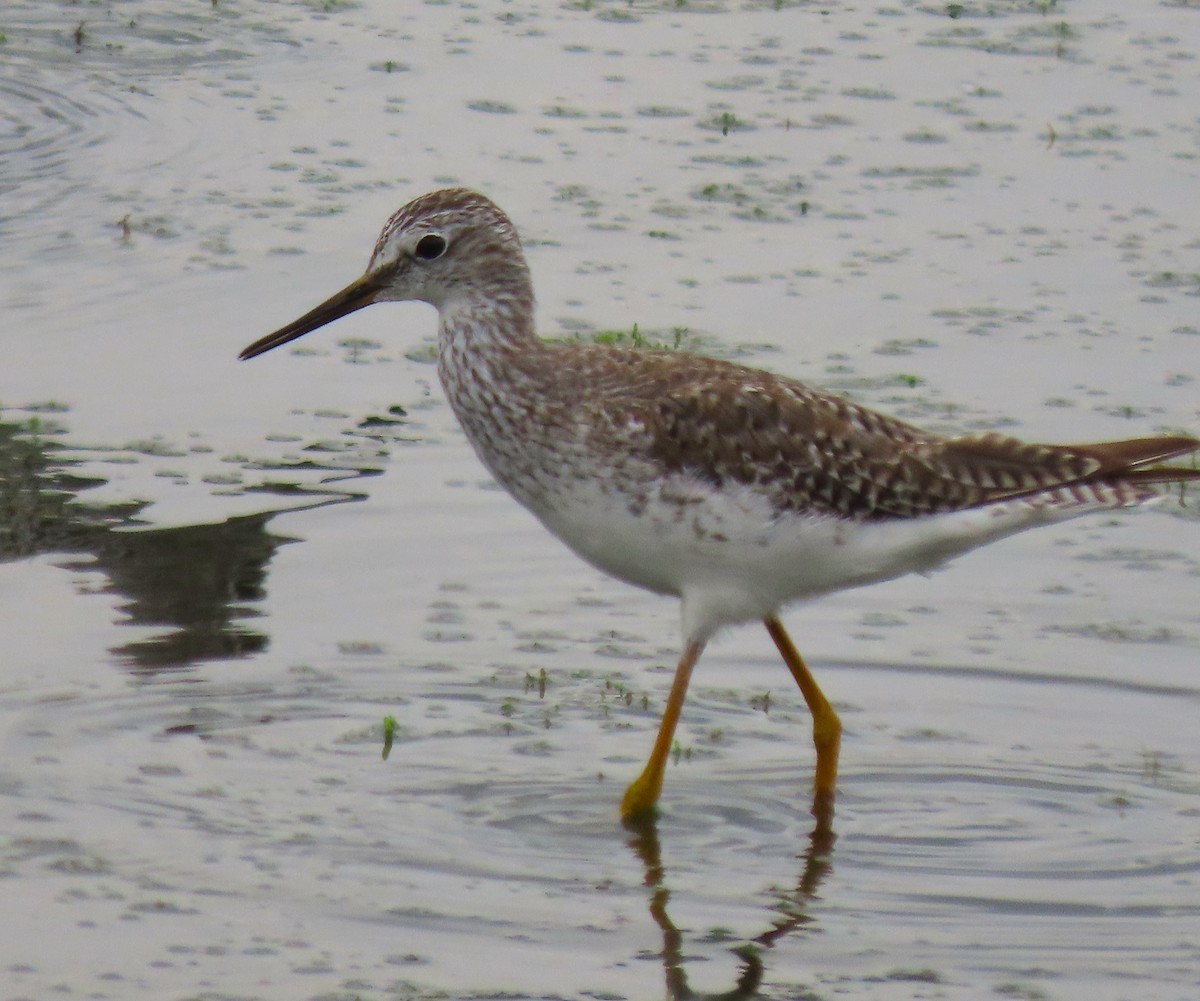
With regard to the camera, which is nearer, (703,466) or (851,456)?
(703,466)

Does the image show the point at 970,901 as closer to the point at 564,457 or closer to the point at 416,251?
the point at 564,457

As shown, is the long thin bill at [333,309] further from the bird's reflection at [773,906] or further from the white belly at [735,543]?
the bird's reflection at [773,906]

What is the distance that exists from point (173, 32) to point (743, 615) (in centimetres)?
945

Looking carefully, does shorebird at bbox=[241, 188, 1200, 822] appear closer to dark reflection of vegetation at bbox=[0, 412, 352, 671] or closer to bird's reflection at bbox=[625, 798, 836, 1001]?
bird's reflection at bbox=[625, 798, 836, 1001]

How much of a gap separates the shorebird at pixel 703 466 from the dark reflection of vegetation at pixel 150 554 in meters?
1.47

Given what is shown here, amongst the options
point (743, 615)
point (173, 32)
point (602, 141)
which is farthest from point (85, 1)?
point (743, 615)

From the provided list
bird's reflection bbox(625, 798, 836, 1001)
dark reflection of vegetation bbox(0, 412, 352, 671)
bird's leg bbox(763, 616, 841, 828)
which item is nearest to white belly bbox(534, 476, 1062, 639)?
bird's leg bbox(763, 616, 841, 828)

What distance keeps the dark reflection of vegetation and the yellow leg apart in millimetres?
1713

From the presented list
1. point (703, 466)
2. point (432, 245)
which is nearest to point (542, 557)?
point (432, 245)

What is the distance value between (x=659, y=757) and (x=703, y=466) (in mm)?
930

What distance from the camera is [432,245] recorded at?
7.57m

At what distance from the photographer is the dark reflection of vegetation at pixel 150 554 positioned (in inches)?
329

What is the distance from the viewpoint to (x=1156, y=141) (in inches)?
569

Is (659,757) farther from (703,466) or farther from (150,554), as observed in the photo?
(150,554)
